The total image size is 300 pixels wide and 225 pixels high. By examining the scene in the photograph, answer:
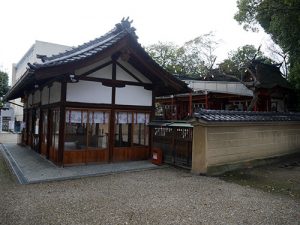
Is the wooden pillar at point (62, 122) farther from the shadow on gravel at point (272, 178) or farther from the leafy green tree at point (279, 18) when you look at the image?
the leafy green tree at point (279, 18)

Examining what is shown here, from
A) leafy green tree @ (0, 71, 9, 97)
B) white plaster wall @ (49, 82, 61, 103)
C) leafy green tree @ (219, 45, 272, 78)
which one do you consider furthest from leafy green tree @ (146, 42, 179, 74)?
white plaster wall @ (49, 82, 61, 103)

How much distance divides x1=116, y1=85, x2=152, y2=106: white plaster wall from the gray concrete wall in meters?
3.42

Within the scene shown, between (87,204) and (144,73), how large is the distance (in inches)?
299

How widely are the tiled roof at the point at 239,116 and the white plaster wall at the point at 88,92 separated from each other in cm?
404

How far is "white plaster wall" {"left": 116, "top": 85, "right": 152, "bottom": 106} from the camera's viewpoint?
39.9 ft

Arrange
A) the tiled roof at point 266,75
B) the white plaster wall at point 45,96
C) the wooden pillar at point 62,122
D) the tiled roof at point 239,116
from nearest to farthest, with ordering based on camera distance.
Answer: the tiled roof at point 239,116 < the wooden pillar at point 62,122 < the white plaster wall at point 45,96 < the tiled roof at point 266,75

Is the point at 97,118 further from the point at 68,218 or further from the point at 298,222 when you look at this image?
the point at 298,222

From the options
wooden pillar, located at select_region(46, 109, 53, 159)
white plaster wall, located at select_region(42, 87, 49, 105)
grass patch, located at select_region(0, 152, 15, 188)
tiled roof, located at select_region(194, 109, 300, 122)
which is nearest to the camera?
grass patch, located at select_region(0, 152, 15, 188)

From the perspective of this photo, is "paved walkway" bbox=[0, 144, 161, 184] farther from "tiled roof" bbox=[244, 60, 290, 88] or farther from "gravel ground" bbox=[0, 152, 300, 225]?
"tiled roof" bbox=[244, 60, 290, 88]

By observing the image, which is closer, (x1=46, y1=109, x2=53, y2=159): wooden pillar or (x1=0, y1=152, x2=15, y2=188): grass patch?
(x1=0, y1=152, x2=15, y2=188): grass patch

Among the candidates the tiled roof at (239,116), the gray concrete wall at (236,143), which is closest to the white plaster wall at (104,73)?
the tiled roof at (239,116)

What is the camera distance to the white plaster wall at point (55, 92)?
37.0 ft

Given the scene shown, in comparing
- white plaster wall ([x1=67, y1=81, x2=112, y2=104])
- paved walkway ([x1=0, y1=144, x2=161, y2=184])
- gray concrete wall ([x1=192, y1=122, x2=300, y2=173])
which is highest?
white plaster wall ([x1=67, y1=81, x2=112, y2=104])

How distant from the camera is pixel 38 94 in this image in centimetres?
1506
